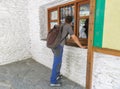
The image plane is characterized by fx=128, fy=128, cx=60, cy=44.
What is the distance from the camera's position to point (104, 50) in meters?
1.88

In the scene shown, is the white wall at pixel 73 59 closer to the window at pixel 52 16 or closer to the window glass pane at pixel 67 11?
the window at pixel 52 16

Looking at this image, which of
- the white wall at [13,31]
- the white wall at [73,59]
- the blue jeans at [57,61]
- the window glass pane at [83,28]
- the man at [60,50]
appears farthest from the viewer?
the white wall at [13,31]

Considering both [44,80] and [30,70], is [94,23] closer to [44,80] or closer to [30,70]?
[44,80]

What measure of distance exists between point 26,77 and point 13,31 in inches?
74.8


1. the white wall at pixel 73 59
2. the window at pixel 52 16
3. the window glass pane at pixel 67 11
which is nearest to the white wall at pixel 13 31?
the white wall at pixel 73 59

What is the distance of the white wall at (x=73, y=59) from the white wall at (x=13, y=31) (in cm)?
25

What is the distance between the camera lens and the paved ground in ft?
9.03

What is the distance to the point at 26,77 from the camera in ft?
10.5

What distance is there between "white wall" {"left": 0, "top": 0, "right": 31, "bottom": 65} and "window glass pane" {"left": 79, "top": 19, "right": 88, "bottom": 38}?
2384 millimetres

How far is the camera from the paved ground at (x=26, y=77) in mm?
2752

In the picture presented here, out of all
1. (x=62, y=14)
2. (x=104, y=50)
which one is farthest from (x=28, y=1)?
(x=104, y=50)

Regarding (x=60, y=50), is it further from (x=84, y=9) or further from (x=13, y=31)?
(x=13, y=31)

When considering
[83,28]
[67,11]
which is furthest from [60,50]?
[67,11]

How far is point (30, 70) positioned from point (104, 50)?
2.46 meters
